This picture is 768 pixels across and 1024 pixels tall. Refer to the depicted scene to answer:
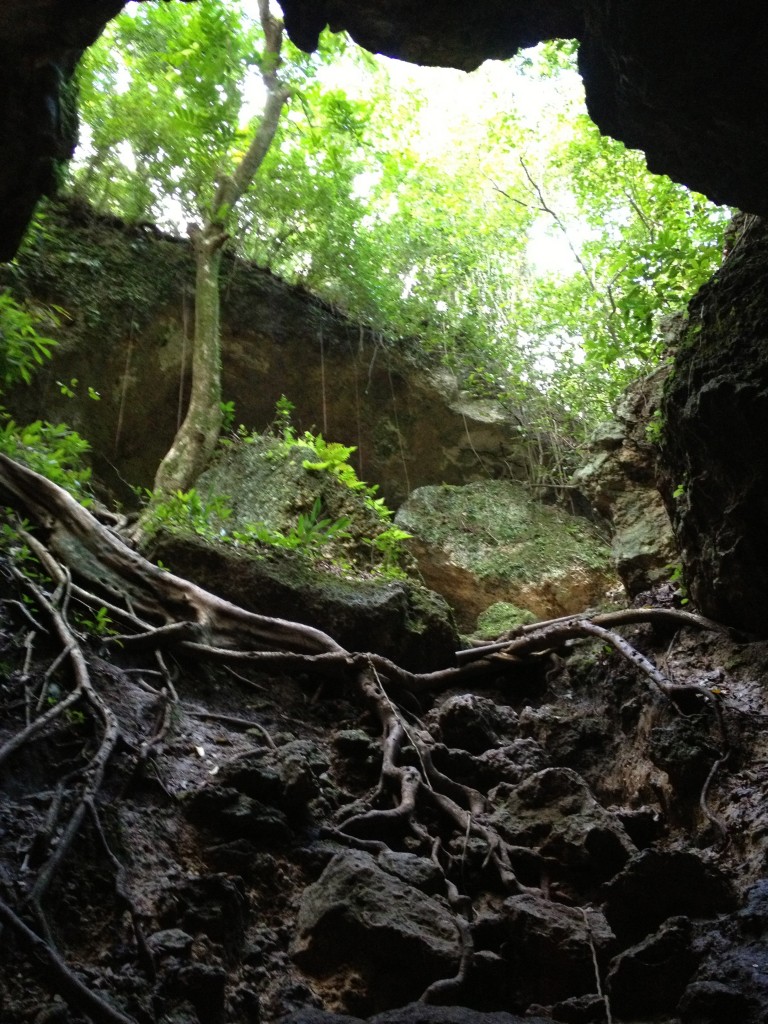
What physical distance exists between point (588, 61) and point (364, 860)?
5.09 m

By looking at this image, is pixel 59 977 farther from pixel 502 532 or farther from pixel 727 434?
pixel 502 532

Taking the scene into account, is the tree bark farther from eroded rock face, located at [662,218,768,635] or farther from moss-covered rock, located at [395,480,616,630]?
eroded rock face, located at [662,218,768,635]

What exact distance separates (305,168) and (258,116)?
1.00 metres

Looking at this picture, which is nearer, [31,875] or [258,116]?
[31,875]

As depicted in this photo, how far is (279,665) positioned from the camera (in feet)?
19.9

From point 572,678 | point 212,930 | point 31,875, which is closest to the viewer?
point 31,875

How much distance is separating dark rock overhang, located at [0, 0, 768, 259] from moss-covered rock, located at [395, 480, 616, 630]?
713cm

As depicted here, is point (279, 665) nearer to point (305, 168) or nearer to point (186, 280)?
point (186, 280)

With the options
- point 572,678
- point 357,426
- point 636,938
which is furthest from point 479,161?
point 636,938

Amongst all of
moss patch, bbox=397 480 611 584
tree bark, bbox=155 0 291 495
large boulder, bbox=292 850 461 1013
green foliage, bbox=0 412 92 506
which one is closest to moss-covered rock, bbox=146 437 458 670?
green foliage, bbox=0 412 92 506

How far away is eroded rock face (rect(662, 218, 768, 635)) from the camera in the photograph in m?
5.14

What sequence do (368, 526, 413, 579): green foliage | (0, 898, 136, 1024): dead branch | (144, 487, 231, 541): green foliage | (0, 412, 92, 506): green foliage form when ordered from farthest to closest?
1. (368, 526, 413, 579): green foliage
2. (144, 487, 231, 541): green foliage
3. (0, 412, 92, 506): green foliage
4. (0, 898, 136, 1024): dead branch

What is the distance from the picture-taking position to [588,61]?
518cm

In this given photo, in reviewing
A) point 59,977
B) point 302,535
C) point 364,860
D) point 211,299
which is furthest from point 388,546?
point 59,977
